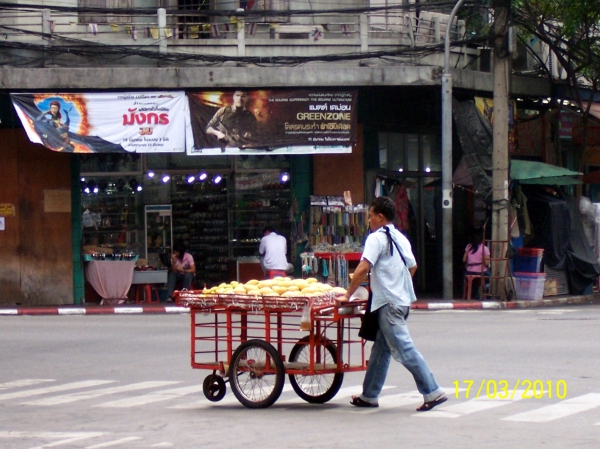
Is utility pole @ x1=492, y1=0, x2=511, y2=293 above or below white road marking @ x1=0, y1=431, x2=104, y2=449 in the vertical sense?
above

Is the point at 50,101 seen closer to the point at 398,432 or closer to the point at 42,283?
the point at 42,283

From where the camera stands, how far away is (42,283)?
22453mm

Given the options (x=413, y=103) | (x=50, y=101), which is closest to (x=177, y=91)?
(x=50, y=101)

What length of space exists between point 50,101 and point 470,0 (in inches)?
367

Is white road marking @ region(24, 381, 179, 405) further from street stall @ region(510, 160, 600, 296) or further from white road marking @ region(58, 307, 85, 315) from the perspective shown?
street stall @ region(510, 160, 600, 296)

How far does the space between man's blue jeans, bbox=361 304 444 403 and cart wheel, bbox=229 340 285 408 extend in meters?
Result: 0.80

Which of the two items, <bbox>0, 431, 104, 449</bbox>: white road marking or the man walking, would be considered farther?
the man walking

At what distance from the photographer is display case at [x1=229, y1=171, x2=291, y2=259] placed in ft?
76.5

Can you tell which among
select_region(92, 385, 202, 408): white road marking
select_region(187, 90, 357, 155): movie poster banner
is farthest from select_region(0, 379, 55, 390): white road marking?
select_region(187, 90, 357, 155): movie poster banner

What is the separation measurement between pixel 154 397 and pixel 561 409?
12.7 feet

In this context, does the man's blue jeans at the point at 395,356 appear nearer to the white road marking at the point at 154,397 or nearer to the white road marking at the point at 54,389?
the white road marking at the point at 154,397

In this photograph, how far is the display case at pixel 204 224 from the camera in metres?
23.4
